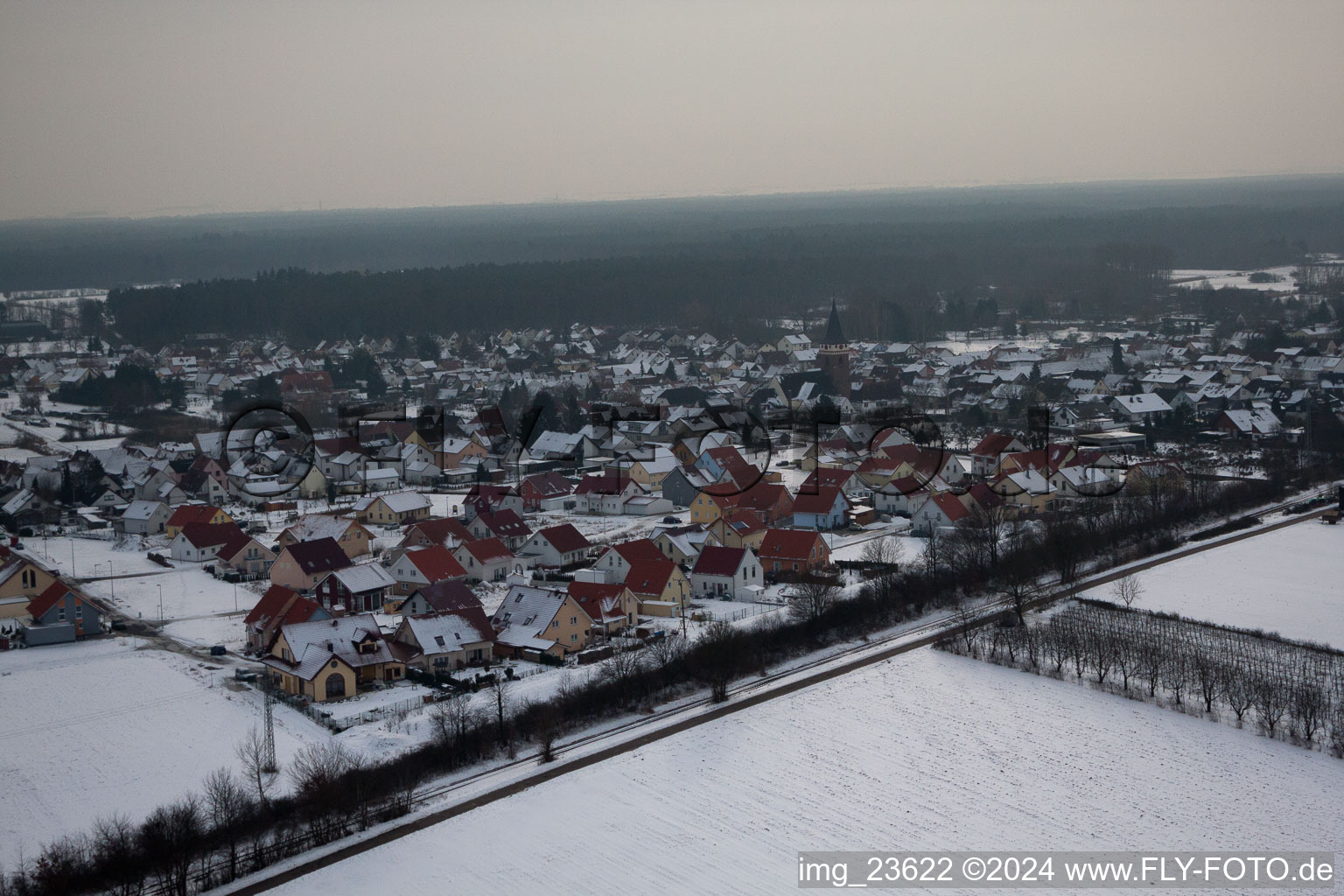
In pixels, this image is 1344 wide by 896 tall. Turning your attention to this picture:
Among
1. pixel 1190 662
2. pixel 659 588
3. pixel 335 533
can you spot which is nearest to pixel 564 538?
pixel 659 588

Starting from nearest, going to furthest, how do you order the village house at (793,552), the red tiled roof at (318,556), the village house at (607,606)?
the village house at (607,606) → the red tiled roof at (318,556) → the village house at (793,552)

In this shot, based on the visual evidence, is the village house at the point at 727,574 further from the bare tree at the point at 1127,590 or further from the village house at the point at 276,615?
the village house at the point at 276,615

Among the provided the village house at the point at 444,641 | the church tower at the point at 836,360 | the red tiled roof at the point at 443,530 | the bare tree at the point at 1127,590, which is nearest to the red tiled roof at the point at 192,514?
the red tiled roof at the point at 443,530

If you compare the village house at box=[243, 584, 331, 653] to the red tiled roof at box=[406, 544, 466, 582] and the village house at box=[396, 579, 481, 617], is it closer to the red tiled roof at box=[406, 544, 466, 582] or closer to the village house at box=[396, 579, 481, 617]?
the village house at box=[396, 579, 481, 617]

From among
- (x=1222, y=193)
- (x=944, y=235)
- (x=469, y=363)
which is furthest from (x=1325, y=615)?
(x=1222, y=193)

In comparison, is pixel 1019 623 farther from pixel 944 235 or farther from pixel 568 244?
pixel 568 244

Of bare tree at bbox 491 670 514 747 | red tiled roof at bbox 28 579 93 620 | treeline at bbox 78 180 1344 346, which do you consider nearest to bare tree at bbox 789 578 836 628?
bare tree at bbox 491 670 514 747

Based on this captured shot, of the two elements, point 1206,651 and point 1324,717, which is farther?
point 1206,651
